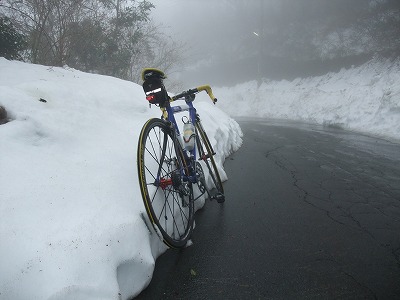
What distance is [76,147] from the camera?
3.48 meters

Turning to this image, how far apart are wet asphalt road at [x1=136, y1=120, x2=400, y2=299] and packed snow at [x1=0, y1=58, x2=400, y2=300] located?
1.83 ft

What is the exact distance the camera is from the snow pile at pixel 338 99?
12297 millimetres

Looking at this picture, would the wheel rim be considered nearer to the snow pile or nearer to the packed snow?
the packed snow

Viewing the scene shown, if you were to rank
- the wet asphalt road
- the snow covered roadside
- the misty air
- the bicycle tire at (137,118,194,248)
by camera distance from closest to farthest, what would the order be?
the snow covered roadside → the misty air → the wet asphalt road → the bicycle tire at (137,118,194,248)

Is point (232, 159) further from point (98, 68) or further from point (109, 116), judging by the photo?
point (98, 68)

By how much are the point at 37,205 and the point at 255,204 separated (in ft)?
10.2

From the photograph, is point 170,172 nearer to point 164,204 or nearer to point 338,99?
point 164,204

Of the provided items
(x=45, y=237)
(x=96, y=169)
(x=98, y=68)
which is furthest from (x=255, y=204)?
(x=98, y=68)

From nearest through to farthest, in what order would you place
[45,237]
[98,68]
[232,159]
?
[45,237]
[232,159]
[98,68]

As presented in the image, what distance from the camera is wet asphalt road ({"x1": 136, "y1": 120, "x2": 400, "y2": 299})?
2.51 m

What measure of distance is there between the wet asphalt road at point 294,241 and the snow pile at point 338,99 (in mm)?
7047

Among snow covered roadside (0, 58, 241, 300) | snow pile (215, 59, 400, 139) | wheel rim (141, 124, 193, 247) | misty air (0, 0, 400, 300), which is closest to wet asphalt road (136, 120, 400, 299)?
misty air (0, 0, 400, 300)

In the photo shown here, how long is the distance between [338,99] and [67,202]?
19.2 metres

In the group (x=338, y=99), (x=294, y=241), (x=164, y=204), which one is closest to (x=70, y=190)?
(x=164, y=204)
